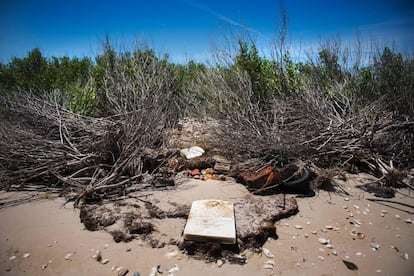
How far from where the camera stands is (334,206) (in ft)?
11.2

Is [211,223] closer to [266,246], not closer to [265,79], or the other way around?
[266,246]

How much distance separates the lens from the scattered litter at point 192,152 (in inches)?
217

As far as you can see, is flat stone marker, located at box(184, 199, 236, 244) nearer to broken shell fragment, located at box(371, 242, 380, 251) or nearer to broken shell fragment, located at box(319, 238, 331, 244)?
broken shell fragment, located at box(319, 238, 331, 244)

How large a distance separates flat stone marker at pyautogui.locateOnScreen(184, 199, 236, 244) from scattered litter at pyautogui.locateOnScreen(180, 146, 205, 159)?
2.41m

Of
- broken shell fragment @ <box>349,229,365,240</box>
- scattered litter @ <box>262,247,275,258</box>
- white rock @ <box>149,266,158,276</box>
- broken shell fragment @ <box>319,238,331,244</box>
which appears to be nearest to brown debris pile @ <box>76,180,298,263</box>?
scattered litter @ <box>262,247,275,258</box>

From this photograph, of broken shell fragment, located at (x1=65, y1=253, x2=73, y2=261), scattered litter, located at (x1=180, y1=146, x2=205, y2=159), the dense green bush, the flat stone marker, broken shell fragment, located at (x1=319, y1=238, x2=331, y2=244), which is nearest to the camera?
broken shell fragment, located at (x1=65, y1=253, x2=73, y2=261)

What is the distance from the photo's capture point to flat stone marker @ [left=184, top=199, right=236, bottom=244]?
2.50 meters

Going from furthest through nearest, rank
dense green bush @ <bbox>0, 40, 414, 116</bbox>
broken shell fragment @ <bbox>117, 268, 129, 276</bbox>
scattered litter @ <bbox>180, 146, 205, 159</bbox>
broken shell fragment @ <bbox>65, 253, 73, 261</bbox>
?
dense green bush @ <bbox>0, 40, 414, 116</bbox>, scattered litter @ <bbox>180, 146, 205, 159</bbox>, broken shell fragment @ <bbox>65, 253, 73, 261</bbox>, broken shell fragment @ <bbox>117, 268, 129, 276</bbox>

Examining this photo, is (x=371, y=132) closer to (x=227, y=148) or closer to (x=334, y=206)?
(x=334, y=206)

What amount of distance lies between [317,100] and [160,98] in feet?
15.0

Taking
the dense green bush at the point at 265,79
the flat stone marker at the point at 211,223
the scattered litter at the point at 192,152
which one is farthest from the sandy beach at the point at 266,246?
the dense green bush at the point at 265,79

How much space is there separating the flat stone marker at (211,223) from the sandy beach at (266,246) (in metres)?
0.25

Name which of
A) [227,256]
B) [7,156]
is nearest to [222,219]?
[227,256]

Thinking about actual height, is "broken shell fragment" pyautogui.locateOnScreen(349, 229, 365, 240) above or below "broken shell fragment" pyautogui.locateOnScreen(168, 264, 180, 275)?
above
